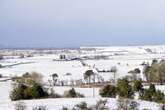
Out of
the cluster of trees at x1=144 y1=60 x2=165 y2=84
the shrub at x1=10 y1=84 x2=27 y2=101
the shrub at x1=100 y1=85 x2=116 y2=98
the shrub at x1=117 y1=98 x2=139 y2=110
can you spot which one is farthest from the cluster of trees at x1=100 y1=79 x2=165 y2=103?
the cluster of trees at x1=144 y1=60 x2=165 y2=84

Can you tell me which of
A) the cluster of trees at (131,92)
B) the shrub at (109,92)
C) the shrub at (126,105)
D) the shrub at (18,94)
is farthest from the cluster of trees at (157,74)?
the shrub at (126,105)

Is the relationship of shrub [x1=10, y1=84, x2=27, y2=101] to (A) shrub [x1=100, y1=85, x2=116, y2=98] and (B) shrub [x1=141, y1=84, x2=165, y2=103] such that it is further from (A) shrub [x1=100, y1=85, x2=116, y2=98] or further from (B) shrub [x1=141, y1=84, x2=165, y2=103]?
(B) shrub [x1=141, y1=84, x2=165, y2=103]

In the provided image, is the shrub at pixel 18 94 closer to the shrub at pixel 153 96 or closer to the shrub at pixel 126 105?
the shrub at pixel 126 105

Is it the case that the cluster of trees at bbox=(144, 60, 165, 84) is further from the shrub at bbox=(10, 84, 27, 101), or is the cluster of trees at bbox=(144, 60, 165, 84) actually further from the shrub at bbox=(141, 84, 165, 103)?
the shrub at bbox=(10, 84, 27, 101)

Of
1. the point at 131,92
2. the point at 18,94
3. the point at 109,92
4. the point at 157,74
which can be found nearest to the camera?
the point at 18,94

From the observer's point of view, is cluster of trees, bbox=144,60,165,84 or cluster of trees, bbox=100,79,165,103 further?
cluster of trees, bbox=144,60,165,84

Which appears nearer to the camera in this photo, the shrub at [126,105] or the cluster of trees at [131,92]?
the shrub at [126,105]

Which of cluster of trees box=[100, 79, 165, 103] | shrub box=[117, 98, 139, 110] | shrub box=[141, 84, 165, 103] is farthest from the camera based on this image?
cluster of trees box=[100, 79, 165, 103]

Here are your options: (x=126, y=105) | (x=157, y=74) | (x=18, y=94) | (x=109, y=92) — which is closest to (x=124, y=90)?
(x=109, y=92)

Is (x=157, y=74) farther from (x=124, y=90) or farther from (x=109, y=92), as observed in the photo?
(x=124, y=90)

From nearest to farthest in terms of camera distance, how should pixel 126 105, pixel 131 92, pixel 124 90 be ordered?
1. pixel 126 105
2. pixel 124 90
3. pixel 131 92

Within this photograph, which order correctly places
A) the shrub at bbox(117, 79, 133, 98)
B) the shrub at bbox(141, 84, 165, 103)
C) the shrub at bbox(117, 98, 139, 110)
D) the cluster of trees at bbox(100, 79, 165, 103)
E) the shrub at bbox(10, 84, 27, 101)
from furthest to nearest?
the shrub at bbox(117, 79, 133, 98), the shrub at bbox(10, 84, 27, 101), the cluster of trees at bbox(100, 79, 165, 103), the shrub at bbox(141, 84, 165, 103), the shrub at bbox(117, 98, 139, 110)

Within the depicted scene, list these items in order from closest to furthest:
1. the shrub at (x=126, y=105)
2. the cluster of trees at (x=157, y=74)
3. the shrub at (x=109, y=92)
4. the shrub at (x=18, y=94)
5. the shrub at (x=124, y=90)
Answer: the shrub at (x=126, y=105), the shrub at (x=18, y=94), the shrub at (x=124, y=90), the shrub at (x=109, y=92), the cluster of trees at (x=157, y=74)

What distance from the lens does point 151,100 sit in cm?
3189
